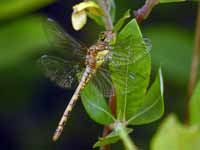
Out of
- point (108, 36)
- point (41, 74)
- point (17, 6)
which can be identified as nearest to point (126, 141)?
point (108, 36)

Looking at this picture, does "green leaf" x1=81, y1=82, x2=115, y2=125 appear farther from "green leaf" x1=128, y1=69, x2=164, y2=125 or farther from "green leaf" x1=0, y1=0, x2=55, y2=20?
"green leaf" x1=0, y1=0, x2=55, y2=20

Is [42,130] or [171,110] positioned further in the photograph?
[42,130]

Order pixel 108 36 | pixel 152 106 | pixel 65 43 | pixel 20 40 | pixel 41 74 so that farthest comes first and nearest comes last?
pixel 41 74, pixel 20 40, pixel 65 43, pixel 108 36, pixel 152 106

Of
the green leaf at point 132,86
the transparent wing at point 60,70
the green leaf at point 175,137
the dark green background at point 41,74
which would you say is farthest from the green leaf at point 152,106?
the dark green background at point 41,74

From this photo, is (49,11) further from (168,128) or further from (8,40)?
(168,128)

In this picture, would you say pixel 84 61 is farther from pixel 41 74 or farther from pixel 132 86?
pixel 41 74

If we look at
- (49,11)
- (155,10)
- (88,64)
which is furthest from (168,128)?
(49,11)
